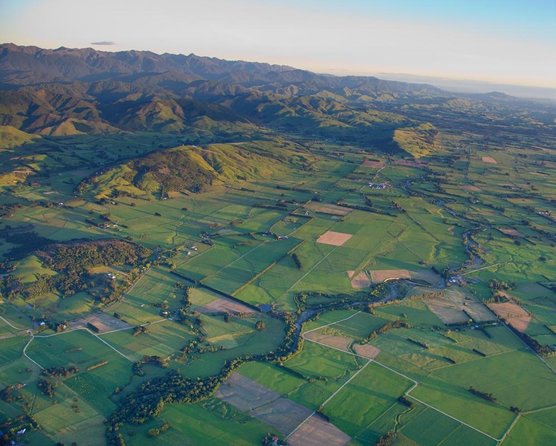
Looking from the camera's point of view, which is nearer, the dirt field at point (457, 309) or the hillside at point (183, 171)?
the dirt field at point (457, 309)

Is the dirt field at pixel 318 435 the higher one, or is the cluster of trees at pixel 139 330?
the cluster of trees at pixel 139 330

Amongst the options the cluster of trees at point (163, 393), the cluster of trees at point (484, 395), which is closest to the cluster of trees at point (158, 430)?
the cluster of trees at point (163, 393)

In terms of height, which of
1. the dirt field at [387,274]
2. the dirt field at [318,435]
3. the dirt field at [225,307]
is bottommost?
the dirt field at [318,435]

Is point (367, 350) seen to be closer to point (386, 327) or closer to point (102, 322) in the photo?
point (386, 327)

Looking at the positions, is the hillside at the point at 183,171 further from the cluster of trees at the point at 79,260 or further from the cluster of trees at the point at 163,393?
the cluster of trees at the point at 163,393

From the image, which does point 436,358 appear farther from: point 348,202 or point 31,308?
point 348,202

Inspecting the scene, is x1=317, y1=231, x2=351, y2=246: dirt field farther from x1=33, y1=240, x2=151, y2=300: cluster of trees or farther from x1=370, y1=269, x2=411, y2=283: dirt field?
x1=33, y1=240, x2=151, y2=300: cluster of trees

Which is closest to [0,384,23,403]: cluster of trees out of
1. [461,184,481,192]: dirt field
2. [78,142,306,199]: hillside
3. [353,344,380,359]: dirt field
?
[353,344,380,359]: dirt field

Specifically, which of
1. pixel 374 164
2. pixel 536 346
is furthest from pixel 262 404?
pixel 374 164
